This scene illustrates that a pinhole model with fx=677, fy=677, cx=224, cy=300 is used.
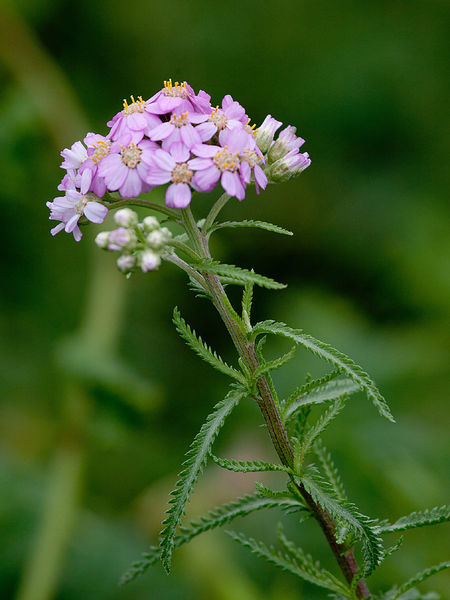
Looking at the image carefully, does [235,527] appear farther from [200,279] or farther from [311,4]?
[311,4]

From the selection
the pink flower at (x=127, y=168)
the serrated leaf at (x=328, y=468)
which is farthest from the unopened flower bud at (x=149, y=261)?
the serrated leaf at (x=328, y=468)

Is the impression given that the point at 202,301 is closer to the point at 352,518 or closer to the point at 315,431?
the point at 315,431

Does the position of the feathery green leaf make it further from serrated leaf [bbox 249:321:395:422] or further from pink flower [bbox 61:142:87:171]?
pink flower [bbox 61:142:87:171]

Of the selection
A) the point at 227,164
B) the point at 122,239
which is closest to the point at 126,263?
the point at 122,239

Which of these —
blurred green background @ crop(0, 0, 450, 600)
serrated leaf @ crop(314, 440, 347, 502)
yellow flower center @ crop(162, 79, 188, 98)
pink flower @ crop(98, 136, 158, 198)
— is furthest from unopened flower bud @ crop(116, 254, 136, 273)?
blurred green background @ crop(0, 0, 450, 600)

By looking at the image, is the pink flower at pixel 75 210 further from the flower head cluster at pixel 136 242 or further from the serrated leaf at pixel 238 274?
the serrated leaf at pixel 238 274

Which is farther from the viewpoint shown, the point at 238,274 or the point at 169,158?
the point at 169,158

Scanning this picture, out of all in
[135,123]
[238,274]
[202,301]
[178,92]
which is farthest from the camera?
[202,301]
